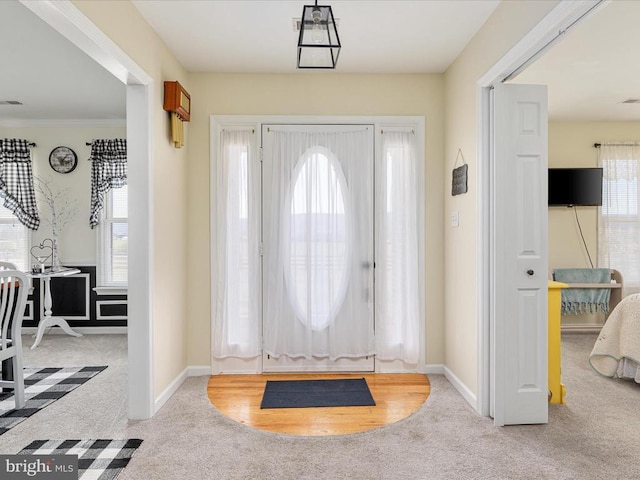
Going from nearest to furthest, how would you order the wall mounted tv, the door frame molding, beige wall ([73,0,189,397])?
beige wall ([73,0,189,397]) < the door frame molding < the wall mounted tv

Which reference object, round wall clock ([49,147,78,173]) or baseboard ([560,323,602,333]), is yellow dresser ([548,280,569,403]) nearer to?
baseboard ([560,323,602,333])

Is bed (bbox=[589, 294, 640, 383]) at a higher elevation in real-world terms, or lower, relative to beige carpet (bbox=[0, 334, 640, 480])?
higher

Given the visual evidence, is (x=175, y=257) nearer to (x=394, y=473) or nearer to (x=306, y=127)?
(x=306, y=127)

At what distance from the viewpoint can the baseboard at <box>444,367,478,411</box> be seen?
3.23 m

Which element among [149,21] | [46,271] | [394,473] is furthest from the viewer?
[46,271]

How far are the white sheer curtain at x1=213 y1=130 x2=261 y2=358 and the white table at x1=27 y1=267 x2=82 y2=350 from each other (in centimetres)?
239

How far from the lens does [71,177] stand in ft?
18.2

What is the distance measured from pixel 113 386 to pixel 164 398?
651 millimetres

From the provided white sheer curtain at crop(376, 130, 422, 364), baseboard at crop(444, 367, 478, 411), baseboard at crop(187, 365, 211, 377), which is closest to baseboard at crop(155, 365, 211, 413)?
baseboard at crop(187, 365, 211, 377)

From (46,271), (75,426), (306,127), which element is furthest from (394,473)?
(46,271)

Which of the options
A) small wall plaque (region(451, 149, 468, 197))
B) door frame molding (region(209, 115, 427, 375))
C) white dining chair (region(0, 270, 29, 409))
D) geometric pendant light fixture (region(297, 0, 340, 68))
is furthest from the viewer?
door frame molding (region(209, 115, 427, 375))

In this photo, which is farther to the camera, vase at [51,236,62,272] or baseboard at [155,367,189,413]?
vase at [51,236,62,272]

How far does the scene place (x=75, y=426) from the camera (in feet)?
9.50

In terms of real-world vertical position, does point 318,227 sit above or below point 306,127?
below
